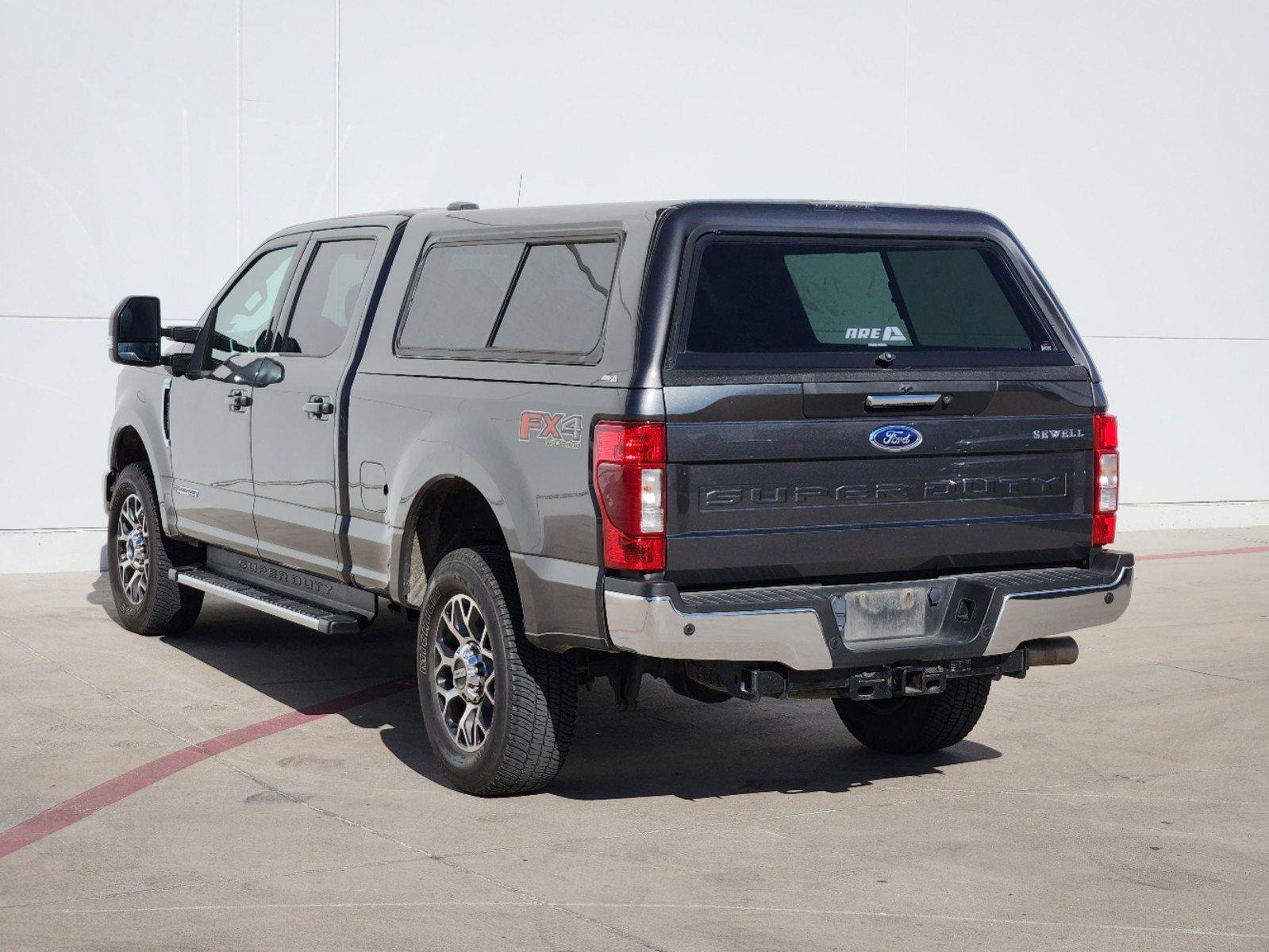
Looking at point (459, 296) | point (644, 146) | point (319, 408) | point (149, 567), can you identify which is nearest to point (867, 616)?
point (459, 296)

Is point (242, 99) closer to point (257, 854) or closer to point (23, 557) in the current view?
point (23, 557)

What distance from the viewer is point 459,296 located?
22.2ft

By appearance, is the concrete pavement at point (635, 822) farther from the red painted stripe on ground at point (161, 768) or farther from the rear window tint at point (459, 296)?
the rear window tint at point (459, 296)

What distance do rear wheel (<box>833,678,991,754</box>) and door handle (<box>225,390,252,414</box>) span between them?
300 cm

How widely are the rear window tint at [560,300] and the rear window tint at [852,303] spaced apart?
37 centimetres

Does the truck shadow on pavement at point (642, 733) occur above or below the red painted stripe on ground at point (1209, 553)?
above

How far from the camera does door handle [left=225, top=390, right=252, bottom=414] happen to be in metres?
7.91

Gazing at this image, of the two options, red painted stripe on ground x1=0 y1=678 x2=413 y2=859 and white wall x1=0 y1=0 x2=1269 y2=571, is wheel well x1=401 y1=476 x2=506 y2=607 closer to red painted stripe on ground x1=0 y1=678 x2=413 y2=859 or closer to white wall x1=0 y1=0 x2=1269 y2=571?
red painted stripe on ground x1=0 y1=678 x2=413 y2=859

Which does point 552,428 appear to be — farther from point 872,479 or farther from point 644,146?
point 644,146

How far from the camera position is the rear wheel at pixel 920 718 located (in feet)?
22.6

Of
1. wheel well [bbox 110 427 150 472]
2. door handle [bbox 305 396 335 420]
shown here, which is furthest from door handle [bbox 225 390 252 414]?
wheel well [bbox 110 427 150 472]

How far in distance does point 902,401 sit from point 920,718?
1657mm

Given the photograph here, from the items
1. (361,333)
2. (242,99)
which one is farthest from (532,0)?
(361,333)

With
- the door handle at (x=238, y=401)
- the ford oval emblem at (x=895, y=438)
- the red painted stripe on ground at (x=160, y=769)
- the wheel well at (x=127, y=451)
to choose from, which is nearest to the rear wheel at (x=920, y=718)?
the ford oval emblem at (x=895, y=438)
